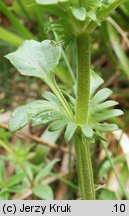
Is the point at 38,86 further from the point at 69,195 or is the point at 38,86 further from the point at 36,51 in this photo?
the point at 36,51

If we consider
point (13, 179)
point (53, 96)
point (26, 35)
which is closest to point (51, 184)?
point (13, 179)

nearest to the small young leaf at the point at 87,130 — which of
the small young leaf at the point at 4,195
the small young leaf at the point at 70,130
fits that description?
the small young leaf at the point at 70,130

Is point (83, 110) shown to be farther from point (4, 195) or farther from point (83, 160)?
point (4, 195)

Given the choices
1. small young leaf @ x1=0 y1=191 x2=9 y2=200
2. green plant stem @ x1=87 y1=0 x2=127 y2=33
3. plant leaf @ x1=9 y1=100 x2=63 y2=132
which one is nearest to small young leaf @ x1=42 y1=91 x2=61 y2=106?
plant leaf @ x1=9 y1=100 x2=63 y2=132

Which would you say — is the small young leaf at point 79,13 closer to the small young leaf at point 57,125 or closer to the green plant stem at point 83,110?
the green plant stem at point 83,110

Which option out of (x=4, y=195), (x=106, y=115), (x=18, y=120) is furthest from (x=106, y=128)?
(x=4, y=195)

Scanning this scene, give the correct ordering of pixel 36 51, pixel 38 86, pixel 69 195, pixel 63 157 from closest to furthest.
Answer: pixel 36 51 < pixel 69 195 < pixel 63 157 < pixel 38 86
